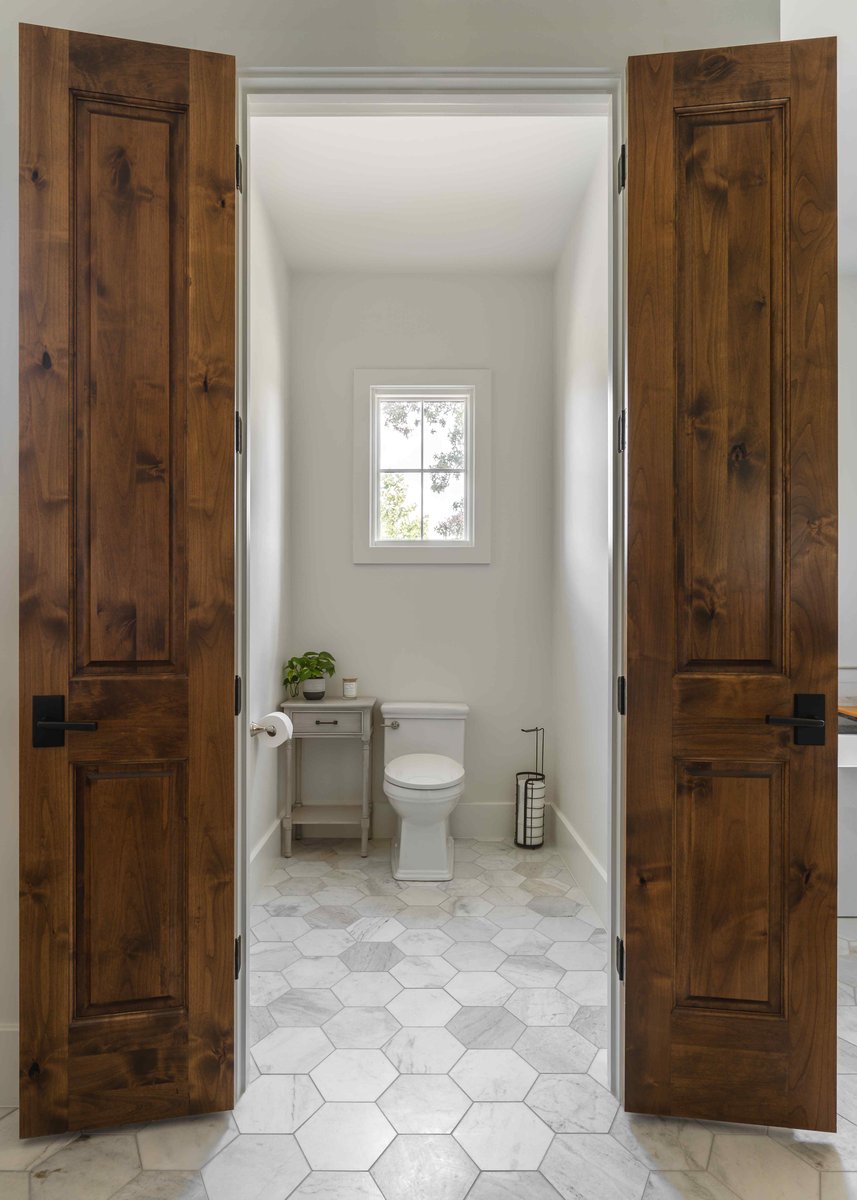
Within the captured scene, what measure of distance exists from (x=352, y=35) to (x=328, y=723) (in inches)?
102

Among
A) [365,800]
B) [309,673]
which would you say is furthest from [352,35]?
[365,800]

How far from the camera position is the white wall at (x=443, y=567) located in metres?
3.71

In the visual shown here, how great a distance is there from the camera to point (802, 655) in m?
1.58

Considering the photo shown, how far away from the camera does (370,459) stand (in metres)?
3.73

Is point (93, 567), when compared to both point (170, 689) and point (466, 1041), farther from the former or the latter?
point (466, 1041)

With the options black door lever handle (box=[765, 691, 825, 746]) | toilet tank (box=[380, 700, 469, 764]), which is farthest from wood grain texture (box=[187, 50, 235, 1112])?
toilet tank (box=[380, 700, 469, 764])

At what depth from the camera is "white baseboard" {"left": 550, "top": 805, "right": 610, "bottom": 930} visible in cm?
272

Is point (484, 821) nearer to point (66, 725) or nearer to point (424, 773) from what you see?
point (424, 773)

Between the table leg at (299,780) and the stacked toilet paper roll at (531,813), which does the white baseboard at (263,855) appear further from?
the stacked toilet paper roll at (531,813)

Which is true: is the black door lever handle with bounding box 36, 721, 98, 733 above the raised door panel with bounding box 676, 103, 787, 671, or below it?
below

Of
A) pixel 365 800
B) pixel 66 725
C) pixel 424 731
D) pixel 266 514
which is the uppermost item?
pixel 266 514

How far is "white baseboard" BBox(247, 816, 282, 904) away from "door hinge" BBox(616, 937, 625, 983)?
5.16 feet

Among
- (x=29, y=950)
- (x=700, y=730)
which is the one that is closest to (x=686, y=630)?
(x=700, y=730)

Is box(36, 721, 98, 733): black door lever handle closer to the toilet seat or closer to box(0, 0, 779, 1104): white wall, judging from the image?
box(0, 0, 779, 1104): white wall
